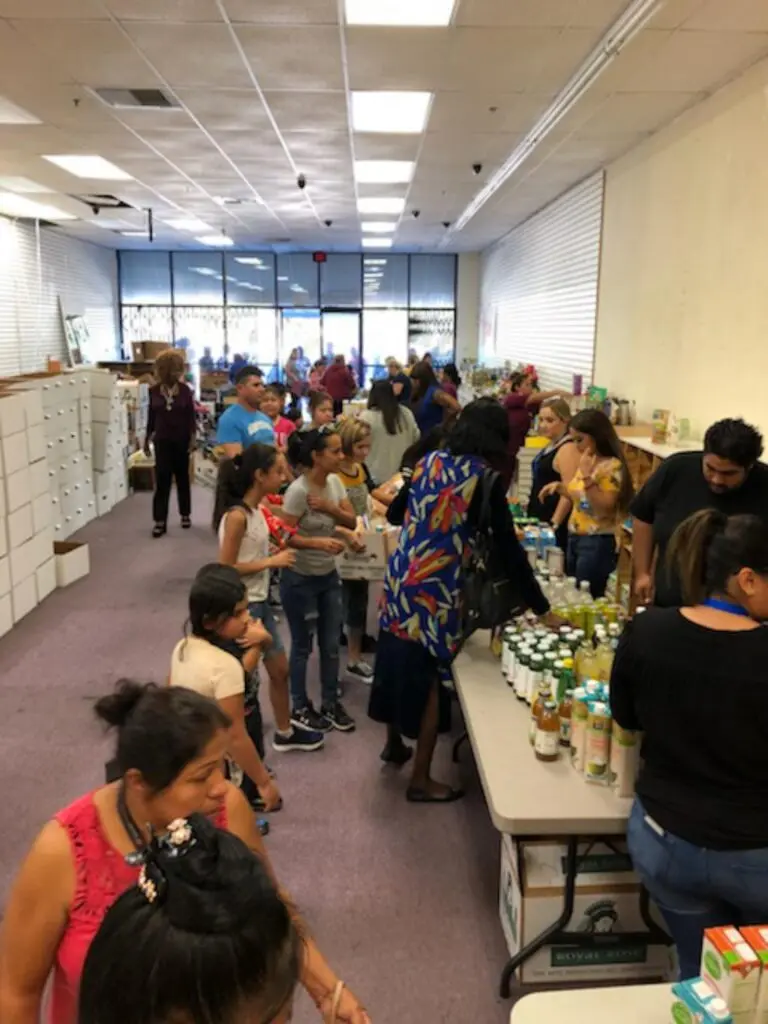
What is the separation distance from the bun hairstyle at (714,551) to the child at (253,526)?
167 centimetres

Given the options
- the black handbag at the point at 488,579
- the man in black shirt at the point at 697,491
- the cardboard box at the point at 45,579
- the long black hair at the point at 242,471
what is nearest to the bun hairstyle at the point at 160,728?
the black handbag at the point at 488,579

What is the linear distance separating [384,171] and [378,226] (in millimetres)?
4378

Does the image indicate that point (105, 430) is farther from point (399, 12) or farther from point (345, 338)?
point (345, 338)

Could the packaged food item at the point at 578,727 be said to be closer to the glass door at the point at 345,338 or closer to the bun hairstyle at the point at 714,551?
the bun hairstyle at the point at 714,551

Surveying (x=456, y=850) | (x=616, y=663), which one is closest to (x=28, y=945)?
(x=616, y=663)

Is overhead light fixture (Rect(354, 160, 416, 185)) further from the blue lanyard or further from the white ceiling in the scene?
the blue lanyard

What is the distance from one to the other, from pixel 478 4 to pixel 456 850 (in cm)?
386

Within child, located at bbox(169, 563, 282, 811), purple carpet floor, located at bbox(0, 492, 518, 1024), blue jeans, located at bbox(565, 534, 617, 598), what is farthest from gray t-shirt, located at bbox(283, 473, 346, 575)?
blue jeans, located at bbox(565, 534, 617, 598)

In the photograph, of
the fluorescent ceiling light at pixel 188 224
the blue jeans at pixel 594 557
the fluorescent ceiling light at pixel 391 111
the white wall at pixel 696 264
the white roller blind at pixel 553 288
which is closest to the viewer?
the blue jeans at pixel 594 557

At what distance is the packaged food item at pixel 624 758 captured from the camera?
2232 millimetres

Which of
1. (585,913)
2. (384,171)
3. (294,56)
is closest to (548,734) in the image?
(585,913)

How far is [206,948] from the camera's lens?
2.78 ft

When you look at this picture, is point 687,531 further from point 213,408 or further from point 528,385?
point 213,408

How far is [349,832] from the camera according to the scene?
10.7 feet
